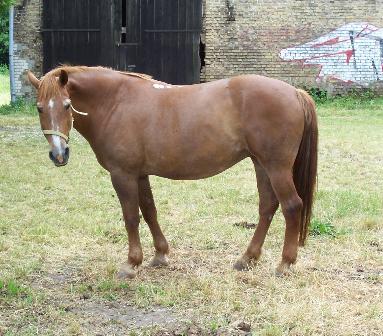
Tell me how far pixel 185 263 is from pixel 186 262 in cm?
3

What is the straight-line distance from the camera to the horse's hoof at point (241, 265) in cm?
511

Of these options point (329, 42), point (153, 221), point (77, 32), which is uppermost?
point (77, 32)

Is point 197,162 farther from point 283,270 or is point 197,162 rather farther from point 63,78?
point 63,78

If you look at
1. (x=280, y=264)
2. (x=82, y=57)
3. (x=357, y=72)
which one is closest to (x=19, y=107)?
(x=82, y=57)

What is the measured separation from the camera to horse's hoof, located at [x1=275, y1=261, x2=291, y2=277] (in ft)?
16.1

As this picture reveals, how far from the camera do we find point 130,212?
16.4ft

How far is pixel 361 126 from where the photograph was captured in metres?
14.4

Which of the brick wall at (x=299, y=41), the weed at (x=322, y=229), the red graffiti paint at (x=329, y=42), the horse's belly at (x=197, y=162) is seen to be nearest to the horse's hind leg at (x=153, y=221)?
the horse's belly at (x=197, y=162)

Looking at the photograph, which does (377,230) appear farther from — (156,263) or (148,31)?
(148,31)

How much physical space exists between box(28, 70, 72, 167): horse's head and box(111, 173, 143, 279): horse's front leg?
572mm

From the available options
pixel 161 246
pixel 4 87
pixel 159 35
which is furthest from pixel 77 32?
pixel 161 246

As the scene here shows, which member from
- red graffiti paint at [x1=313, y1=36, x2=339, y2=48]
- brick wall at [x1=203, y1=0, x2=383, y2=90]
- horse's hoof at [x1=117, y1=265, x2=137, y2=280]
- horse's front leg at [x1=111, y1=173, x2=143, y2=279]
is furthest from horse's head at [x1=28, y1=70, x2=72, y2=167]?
red graffiti paint at [x1=313, y1=36, x2=339, y2=48]

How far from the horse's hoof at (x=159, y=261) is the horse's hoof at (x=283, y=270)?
1.00 meters

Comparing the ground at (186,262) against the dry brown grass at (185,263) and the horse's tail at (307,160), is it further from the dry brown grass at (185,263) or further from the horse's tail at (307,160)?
the horse's tail at (307,160)
